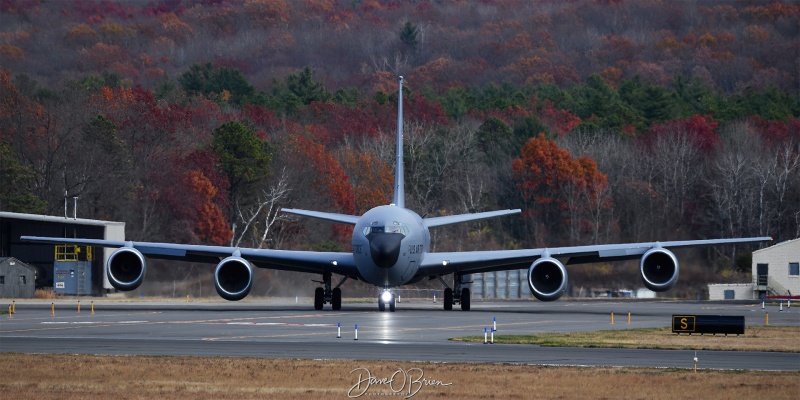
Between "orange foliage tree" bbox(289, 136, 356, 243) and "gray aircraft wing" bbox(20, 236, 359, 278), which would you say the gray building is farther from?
"orange foliage tree" bbox(289, 136, 356, 243)

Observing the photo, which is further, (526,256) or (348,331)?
(526,256)

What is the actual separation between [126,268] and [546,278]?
51.3 ft

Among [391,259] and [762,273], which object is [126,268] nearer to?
[391,259]

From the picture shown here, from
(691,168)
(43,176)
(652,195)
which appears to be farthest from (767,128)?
(43,176)

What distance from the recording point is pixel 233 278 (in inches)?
1874

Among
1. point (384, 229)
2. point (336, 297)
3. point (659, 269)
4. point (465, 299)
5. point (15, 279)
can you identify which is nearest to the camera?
point (384, 229)

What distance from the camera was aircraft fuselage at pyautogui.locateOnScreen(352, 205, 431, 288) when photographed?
44.8 m

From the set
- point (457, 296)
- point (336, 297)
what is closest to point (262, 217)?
point (336, 297)

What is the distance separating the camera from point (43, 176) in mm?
91188

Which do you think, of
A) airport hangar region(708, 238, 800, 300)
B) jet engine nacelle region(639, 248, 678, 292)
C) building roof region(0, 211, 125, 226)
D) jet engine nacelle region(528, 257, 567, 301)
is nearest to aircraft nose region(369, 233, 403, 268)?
jet engine nacelle region(528, 257, 567, 301)

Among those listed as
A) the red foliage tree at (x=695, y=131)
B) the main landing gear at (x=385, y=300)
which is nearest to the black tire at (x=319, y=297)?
the main landing gear at (x=385, y=300)

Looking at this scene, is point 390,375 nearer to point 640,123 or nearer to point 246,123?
point 246,123

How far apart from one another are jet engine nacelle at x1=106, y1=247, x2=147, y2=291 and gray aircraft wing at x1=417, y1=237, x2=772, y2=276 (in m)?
10.4

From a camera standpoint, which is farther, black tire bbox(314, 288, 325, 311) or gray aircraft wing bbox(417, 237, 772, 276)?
Result: black tire bbox(314, 288, 325, 311)
